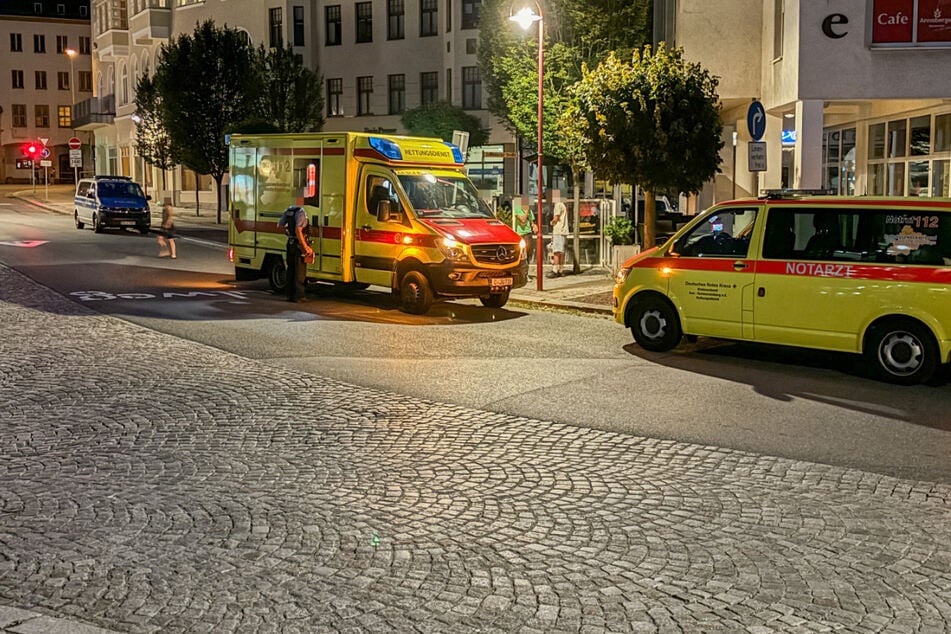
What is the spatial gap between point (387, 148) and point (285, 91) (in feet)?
94.9

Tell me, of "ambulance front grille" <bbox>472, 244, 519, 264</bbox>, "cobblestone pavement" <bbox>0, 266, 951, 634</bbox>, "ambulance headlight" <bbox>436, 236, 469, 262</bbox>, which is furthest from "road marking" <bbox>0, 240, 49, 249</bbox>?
"cobblestone pavement" <bbox>0, 266, 951, 634</bbox>

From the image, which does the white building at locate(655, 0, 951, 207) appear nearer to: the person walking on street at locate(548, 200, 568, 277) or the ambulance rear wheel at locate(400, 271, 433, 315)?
the person walking on street at locate(548, 200, 568, 277)

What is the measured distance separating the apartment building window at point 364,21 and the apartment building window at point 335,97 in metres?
2.31

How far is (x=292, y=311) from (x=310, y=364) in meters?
5.02

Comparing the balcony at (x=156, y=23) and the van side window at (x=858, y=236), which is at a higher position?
the balcony at (x=156, y=23)

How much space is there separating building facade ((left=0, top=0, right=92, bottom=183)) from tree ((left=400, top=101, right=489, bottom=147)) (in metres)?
60.1

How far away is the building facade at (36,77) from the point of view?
322ft

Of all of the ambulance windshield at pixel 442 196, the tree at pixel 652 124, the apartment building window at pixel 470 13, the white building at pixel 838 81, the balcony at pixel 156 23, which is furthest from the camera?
the balcony at pixel 156 23

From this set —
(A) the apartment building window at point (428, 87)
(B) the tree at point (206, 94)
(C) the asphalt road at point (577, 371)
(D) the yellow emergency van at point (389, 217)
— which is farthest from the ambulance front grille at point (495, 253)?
(A) the apartment building window at point (428, 87)

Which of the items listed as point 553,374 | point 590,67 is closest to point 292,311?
point 553,374

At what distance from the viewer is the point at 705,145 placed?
21.5 meters

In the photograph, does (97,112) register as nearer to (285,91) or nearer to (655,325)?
(285,91)

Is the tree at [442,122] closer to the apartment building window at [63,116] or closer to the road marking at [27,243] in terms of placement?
the road marking at [27,243]

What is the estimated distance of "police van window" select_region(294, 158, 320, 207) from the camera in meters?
18.6
